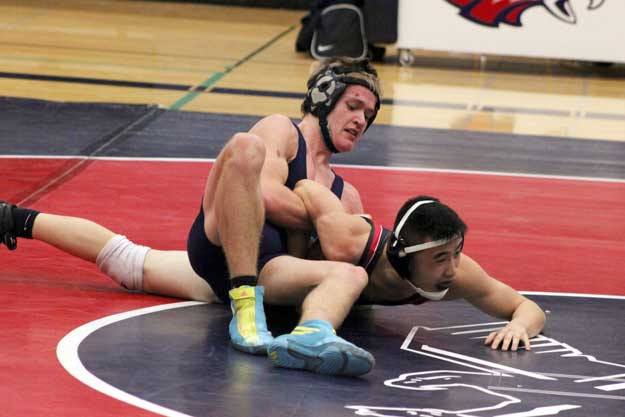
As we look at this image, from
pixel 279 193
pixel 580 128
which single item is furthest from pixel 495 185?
pixel 279 193

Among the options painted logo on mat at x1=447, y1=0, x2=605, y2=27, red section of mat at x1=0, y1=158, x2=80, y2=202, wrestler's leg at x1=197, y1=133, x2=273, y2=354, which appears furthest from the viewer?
painted logo on mat at x1=447, y1=0, x2=605, y2=27

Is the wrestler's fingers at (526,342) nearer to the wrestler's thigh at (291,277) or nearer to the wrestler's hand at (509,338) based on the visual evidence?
the wrestler's hand at (509,338)

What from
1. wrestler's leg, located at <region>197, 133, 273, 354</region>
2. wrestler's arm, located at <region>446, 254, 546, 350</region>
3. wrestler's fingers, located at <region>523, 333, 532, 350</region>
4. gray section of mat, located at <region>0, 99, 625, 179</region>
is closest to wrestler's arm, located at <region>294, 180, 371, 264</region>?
wrestler's leg, located at <region>197, 133, 273, 354</region>

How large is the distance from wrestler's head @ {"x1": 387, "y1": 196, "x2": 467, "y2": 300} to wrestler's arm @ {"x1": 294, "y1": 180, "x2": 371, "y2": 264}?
0.48ft

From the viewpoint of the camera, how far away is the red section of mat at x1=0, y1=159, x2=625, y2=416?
3.73 m

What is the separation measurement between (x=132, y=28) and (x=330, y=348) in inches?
370

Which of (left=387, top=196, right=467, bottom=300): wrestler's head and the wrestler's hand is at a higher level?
(left=387, top=196, right=467, bottom=300): wrestler's head

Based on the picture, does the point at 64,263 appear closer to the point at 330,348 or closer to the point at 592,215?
the point at 330,348

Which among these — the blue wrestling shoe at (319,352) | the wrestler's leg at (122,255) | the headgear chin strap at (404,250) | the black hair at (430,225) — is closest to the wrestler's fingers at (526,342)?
the headgear chin strap at (404,250)

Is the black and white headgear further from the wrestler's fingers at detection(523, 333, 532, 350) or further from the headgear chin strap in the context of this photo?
the wrestler's fingers at detection(523, 333, 532, 350)

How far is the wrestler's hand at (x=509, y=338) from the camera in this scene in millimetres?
4168

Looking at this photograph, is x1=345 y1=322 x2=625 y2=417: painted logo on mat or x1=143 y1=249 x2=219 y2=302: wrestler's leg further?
x1=143 y1=249 x2=219 y2=302: wrestler's leg

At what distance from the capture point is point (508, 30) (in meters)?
11.0

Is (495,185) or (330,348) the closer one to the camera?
(330,348)
